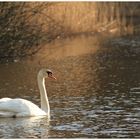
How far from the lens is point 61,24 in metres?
27.7

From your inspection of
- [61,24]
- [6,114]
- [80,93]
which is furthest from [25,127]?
[61,24]

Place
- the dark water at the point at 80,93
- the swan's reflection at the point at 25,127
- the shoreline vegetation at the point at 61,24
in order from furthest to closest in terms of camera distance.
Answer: the shoreline vegetation at the point at 61,24
the dark water at the point at 80,93
the swan's reflection at the point at 25,127

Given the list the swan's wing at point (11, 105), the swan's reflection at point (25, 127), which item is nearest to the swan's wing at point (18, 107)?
the swan's wing at point (11, 105)

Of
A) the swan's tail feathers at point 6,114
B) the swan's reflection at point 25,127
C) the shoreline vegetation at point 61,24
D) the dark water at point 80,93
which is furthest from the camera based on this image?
the shoreline vegetation at point 61,24

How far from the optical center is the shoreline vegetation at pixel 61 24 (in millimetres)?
23094

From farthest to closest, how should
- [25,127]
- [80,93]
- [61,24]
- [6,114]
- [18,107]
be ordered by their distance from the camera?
[61,24]
[80,93]
[18,107]
[6,114]
[25,127]

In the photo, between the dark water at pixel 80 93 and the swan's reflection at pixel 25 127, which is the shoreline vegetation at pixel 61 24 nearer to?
the dark water at pixel 80 93

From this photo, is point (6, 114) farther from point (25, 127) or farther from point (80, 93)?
point (80, 93)

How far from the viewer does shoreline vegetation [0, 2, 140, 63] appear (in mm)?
23094

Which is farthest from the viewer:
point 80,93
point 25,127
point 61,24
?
point 61,24

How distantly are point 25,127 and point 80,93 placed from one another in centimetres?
418

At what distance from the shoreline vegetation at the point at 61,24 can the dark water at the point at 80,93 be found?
2.62 feet

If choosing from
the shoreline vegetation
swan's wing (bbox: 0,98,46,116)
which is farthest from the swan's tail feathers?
the shoreline vegetation

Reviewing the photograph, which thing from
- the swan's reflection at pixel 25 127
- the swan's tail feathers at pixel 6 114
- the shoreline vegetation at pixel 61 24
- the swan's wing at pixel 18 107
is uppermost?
the shoreline vegetation at pixel 61 24
